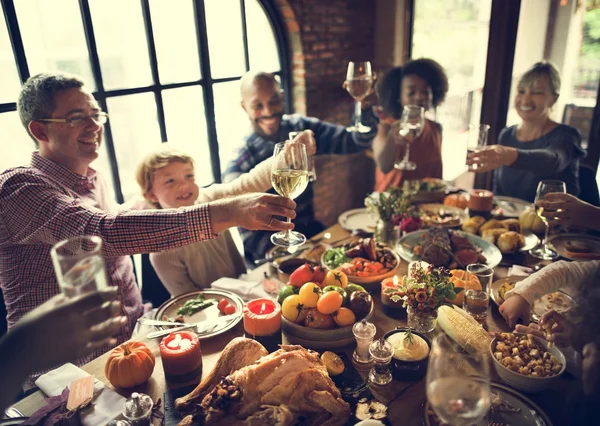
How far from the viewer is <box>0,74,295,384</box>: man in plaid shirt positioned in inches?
52.9

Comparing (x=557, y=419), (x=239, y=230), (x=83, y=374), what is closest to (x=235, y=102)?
(x=239, y=230)

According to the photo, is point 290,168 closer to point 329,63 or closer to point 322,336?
point 322,336

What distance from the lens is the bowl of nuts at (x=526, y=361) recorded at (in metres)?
1.08

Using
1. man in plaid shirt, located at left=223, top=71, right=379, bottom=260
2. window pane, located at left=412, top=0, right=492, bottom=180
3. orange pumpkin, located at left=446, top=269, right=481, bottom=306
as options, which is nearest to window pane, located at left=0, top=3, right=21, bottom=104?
man in plaid shirt, located at left=223, top=71, right=379, bottom=260

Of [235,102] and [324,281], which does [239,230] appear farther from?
[324,281]

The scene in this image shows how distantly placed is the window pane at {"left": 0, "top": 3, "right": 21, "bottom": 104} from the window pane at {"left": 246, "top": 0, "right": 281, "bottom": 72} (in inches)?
67.8

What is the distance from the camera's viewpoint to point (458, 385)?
79 cm

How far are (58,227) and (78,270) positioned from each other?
2.43ft

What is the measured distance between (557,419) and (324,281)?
731 millimetres

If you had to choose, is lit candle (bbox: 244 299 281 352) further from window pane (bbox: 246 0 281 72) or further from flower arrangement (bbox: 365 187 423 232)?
window pane (bbox: 246 0 281 72)

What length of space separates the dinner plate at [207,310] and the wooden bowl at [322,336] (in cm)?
23

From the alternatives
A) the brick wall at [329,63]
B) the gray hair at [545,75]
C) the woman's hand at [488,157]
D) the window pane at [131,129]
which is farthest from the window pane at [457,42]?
the window pane at [131,129]

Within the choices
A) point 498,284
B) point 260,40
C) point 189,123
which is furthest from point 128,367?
point 260,40

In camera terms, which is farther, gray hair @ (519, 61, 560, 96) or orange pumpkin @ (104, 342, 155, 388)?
gray hair @ (519, 61, 560, 96)
